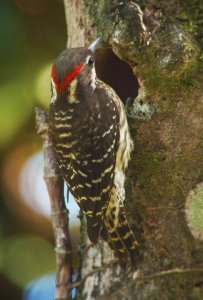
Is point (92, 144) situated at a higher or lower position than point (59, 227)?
higher

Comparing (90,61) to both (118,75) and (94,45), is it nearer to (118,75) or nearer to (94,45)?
(94,45)

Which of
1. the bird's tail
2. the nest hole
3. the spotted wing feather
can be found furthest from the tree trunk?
the nest hole

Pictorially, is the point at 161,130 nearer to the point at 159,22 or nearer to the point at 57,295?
the point at 159,22

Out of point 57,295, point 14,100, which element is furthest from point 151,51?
point 57,295

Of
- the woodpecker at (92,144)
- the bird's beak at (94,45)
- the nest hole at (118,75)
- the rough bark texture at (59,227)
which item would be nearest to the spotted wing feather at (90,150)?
the woodpecker at (92,144)

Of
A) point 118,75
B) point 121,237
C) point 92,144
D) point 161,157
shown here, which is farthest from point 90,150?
point 118,75

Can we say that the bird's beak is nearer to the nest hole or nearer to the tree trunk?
the tree trunk
